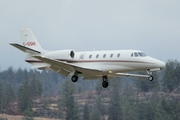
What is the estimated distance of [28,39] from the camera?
50125mm

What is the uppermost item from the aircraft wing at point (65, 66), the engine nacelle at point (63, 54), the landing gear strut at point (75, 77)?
the engine nacelle at point (63, 54)

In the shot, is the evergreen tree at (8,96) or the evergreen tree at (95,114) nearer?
the evergreen tree at (95,114)

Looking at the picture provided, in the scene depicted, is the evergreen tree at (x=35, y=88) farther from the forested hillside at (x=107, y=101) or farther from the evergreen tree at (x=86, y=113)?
the evergreen tree at (x=86, y=113)

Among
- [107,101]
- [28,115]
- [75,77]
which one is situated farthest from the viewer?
[107,101]

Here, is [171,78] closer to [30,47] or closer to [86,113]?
[86,113]

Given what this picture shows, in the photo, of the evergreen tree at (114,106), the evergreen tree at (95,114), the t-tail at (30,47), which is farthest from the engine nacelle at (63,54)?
the evergreen tree at (114,106)

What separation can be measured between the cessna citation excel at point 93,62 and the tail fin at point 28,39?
63.2 inches

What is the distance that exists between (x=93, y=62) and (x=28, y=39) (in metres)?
6.58

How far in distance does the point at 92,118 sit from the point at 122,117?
4756 millimetres

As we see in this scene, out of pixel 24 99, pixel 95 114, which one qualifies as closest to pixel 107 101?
pixel 95 114

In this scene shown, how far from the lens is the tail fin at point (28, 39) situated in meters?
49.9

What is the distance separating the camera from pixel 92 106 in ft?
350

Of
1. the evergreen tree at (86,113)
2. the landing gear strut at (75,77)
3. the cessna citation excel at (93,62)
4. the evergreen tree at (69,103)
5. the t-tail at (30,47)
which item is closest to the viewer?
the cessna citation excel at (93,62)

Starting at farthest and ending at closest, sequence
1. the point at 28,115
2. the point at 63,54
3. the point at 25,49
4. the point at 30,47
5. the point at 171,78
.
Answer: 1. the point at 171,78
2. the point at 28,115
3. the point at 30,47
4. the point at 25,49
5. the point at 63,54
